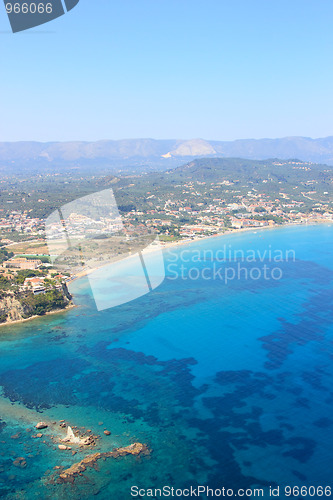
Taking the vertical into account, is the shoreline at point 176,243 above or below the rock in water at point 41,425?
below

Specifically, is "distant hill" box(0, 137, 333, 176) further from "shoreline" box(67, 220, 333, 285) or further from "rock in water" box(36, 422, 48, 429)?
→ "rock in water" box(36, 422, 48, 429)

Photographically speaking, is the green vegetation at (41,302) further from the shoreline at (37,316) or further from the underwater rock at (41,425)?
the underwater rock at (41,425)

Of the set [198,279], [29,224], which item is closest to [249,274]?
[198,279]

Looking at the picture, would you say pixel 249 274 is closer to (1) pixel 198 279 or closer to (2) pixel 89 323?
(1) pixel 198 279
